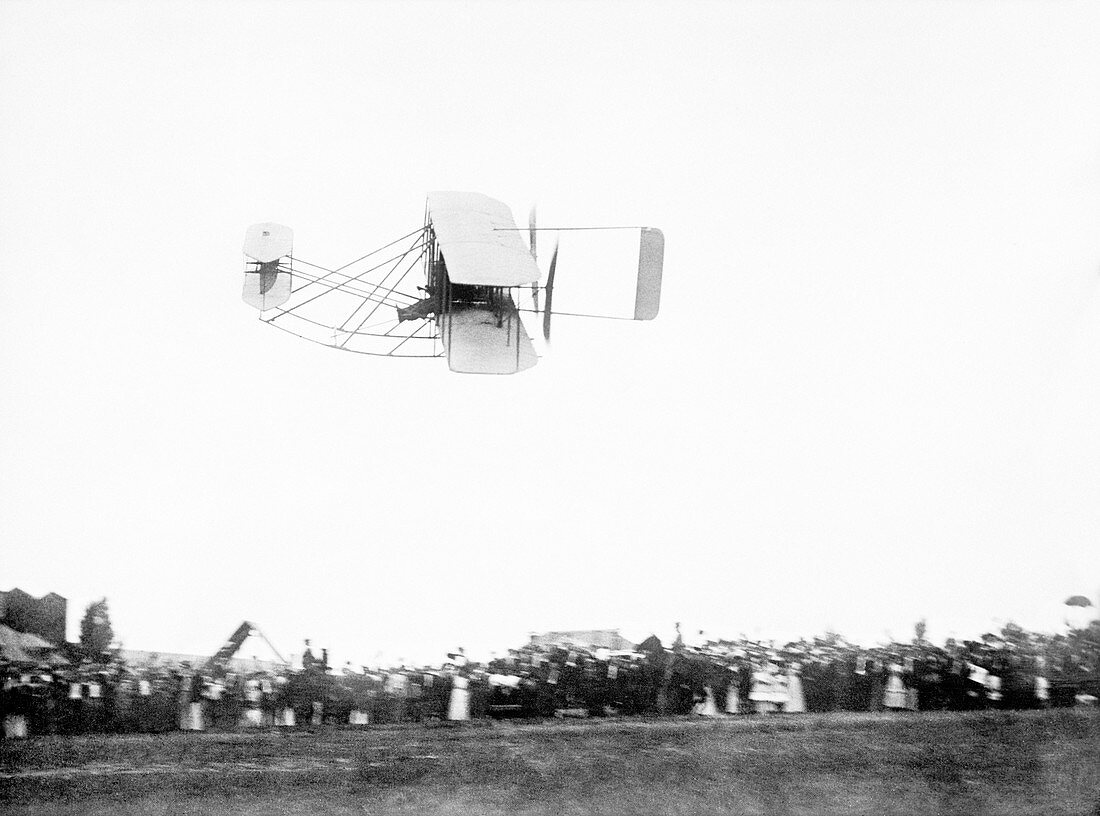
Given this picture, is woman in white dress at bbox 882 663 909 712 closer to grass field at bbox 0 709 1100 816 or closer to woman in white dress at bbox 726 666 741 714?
grass field at bbox 0 709 1100 816

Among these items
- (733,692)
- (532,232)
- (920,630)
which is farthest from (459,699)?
(920,630)

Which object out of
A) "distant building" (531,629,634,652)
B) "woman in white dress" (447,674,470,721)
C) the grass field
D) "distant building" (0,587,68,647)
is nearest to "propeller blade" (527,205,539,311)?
"distant building" (531,629,634,652)

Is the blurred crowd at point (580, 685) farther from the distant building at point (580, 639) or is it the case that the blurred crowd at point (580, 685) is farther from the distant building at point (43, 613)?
the distant building at point (43, 613)

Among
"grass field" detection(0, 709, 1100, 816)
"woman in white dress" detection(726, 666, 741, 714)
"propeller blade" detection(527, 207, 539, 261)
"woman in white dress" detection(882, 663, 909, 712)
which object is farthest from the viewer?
"woman in white dress" detection(882, 663, 909, 712)

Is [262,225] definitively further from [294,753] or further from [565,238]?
[294,753]

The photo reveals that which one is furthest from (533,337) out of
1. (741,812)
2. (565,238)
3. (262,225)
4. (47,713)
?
(47,713)

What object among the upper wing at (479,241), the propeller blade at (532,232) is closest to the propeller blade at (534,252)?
the propeller blade at (532,232)

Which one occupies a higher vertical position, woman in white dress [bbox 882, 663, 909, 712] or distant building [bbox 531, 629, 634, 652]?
distant building [bbox 531, 629, 634, 652]
